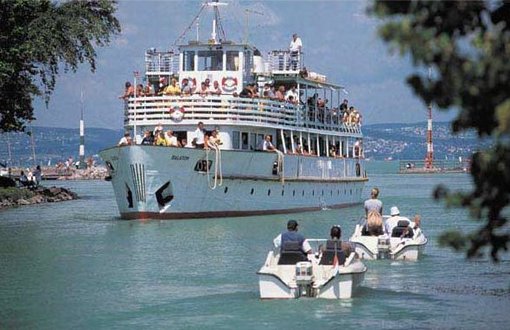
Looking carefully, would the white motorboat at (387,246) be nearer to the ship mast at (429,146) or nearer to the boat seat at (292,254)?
the boat seat at (292,254)

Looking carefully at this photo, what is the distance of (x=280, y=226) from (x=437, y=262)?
13.0m

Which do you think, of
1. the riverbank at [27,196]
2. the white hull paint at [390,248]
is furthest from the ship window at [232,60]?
the white hull paint at [390,248]

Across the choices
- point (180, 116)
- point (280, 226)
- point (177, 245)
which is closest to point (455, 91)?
point (177, 245)

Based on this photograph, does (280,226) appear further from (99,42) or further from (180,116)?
(99,42)

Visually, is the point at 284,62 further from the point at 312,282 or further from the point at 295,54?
the point at 312,282

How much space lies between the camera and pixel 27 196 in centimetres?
6097

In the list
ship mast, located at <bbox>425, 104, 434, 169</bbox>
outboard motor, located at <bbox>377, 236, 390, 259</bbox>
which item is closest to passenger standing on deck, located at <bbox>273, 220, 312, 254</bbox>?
outboard motor, located at <bbox>377, 236, 390, 259</bbox>

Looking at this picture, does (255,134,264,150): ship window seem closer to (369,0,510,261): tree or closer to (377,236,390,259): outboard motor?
(377,236,390,259): outboard motor

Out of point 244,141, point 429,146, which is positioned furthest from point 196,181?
Answer: point 429,146

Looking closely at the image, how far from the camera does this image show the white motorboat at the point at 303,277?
20.4 m

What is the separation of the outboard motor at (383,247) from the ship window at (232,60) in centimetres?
2144

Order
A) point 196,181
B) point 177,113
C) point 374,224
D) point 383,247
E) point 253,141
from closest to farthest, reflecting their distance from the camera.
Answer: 1. point 383,247
2. point 374,224
3. point 196,181
4. point 177,113
5. point 253,141

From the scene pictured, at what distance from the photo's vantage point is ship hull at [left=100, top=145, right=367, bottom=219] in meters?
42.3

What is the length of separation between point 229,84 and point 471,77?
129ft
